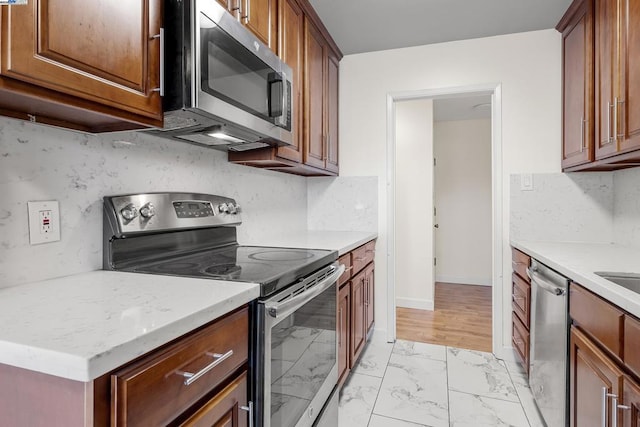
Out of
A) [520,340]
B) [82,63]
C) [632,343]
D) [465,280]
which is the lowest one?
[465,280]

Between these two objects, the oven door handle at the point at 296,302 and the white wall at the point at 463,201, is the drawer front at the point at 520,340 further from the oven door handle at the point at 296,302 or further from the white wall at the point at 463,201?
the white wall at the point at 463,201

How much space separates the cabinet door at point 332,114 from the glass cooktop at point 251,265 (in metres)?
1.14

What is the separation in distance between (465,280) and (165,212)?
431cm

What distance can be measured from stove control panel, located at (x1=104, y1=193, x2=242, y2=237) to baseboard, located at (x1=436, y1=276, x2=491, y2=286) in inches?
149

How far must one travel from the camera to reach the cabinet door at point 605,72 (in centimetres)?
165

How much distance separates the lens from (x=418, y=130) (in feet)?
11.8

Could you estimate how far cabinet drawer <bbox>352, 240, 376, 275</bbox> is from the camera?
215 cm

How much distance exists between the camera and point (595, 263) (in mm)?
1471

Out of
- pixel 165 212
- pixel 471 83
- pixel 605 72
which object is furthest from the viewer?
pixel 471 83

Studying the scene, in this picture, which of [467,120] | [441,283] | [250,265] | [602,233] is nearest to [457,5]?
[602,233]

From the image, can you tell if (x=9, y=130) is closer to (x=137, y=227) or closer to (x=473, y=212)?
(x=137, y=227)

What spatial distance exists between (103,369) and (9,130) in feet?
2.61

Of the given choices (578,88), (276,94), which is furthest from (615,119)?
(276,94)

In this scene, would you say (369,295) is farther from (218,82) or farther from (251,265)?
(218,82)
